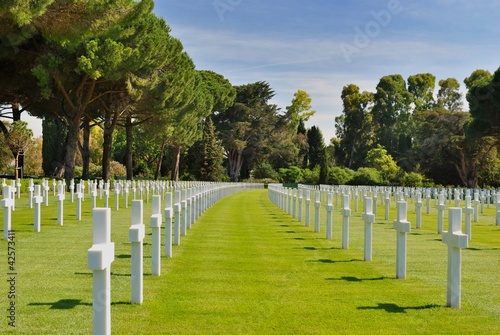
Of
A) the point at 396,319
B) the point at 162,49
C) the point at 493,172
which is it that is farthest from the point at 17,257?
the point at 493,172

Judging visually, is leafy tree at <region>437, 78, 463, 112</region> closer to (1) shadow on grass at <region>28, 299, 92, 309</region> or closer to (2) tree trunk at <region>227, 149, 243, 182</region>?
(2) tree trunk at <region>227, 149, 243, 182</region>

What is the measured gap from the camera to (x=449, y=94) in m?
102

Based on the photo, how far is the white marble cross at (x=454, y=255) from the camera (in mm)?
7418

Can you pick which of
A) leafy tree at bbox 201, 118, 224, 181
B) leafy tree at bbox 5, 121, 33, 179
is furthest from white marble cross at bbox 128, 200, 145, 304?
leafy tree at bbox 201, 118, 224, 181

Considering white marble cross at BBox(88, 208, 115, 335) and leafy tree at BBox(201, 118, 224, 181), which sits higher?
leafy tree at BBox(201, 118, 224, 181)

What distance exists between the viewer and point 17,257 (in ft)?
34.6

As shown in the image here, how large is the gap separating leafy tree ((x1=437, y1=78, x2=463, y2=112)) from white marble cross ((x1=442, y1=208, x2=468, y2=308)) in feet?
322

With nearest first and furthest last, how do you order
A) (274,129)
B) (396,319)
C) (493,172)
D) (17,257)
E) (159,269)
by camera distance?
(396,319)
(159,269)
(17,257)
(493,172)
(274,129)

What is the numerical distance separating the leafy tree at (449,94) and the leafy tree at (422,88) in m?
2.00

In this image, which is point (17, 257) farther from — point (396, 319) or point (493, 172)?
point (493, 172)

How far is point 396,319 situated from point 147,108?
40.7 m

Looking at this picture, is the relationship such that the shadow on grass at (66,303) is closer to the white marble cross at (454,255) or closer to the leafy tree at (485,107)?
the white marble cross at (454,255)

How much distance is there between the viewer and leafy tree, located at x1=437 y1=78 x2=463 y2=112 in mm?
101438

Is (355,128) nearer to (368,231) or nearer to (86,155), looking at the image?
(86,155)
